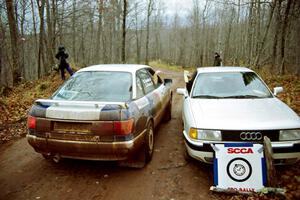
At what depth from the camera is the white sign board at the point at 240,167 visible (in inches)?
148

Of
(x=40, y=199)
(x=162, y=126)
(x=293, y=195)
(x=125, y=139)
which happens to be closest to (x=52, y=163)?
(x=40, y=199)

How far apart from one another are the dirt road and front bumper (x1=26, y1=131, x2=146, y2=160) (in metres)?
0.47

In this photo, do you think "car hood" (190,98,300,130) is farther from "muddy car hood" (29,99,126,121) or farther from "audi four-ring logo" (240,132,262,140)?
"muddy car hood" (29,99,126,121)

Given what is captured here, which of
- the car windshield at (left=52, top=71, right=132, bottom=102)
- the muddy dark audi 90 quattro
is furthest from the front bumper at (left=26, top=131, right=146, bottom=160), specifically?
the car windshield at (left=52, top=71, right=132, bottom=102)

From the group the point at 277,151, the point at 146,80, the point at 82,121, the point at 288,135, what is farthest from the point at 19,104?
the point at 288,135

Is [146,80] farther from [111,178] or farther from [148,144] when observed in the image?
[111,178]

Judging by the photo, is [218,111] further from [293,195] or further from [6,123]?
[6,123]

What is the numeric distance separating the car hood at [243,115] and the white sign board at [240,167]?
310 millimetres

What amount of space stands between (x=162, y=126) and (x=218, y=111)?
9.51ft

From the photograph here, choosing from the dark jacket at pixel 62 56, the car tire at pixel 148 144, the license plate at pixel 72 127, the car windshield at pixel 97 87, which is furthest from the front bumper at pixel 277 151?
the dark jacket at pixel 62 56

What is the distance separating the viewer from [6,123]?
7594 mm

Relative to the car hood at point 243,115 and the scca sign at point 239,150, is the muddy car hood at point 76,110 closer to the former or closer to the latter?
the car hood at point 243,115

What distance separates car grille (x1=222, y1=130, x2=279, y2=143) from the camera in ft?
12.8

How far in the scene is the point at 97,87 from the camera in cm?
491
